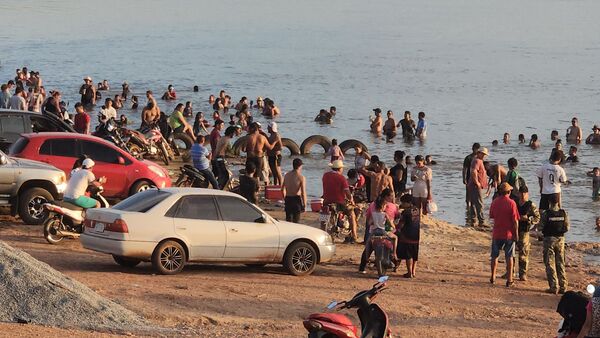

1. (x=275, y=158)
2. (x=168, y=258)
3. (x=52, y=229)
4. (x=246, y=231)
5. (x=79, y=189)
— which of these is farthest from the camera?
(x=275, y=158)

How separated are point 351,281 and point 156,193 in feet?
10.2

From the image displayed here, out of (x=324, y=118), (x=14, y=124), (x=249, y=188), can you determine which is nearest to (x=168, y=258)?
(x=249, y=188)

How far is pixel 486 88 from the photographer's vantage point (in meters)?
67.7

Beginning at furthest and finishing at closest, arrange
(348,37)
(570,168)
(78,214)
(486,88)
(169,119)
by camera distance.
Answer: (348,37)
(486,88)
(570,168)
(169,119)
(78,214)

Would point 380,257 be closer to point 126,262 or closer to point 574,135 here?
Answer: point 126,262

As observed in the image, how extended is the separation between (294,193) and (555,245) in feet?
15.4

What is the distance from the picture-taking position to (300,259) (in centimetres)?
1791

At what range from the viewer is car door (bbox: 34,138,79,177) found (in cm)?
2178

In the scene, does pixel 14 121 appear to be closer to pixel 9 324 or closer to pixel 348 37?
pixel 9 324

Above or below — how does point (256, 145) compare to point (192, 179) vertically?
above

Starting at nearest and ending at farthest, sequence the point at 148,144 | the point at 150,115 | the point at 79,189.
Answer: the point at 79,189 < the point at 148,144 < the point at 150,115

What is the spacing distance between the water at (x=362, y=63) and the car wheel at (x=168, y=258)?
38.9 feet

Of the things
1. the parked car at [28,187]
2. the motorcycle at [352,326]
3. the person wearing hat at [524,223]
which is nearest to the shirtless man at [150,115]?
the parked car at [28,187]

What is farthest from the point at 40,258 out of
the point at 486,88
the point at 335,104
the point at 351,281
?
the point at 486,88
